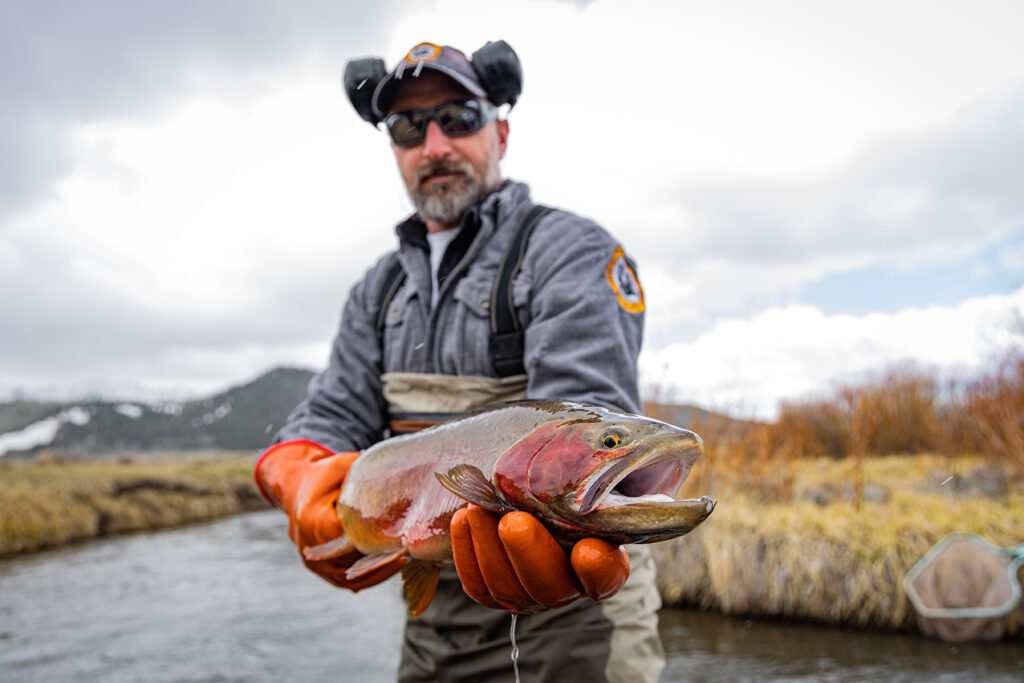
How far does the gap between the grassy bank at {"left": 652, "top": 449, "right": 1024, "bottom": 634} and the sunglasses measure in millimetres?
6255

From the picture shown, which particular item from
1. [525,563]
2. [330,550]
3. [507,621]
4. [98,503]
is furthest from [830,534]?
[98,503]

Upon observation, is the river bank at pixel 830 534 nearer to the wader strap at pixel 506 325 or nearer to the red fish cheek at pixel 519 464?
the wader strap at pixel 506 325

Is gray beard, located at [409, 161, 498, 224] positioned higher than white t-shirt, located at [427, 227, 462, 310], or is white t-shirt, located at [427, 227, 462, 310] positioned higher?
gray beard, located at [409, 161, 498, 224]

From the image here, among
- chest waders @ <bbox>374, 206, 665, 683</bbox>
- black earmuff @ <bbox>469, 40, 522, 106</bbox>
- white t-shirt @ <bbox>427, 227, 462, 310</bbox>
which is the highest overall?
black earmuff @ <bbox>469, 40, 522, 106</bbox>

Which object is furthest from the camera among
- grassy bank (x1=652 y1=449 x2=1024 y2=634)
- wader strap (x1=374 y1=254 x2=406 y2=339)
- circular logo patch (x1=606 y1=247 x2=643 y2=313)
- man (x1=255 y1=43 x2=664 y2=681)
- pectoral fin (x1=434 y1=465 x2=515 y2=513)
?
grassy bank (x1=652 y1=449 x2=1024 y2=634)

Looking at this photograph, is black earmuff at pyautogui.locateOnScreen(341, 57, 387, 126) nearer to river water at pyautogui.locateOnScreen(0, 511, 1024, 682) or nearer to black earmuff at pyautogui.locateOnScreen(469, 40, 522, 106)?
black earmuff at pyautogui.locateOnScreen(469, 40, 522, 106)

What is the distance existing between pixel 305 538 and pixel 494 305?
1042 mm

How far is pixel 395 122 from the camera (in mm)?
2791

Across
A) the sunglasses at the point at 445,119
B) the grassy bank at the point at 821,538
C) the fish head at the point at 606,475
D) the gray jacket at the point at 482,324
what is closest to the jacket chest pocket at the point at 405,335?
the gray jacket at the point at 482,324

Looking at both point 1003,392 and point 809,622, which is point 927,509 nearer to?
point 809,622

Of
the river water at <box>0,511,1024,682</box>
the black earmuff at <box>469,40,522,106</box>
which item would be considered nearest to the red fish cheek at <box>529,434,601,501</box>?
the black earmuff at <box>469,40,522,106</box>

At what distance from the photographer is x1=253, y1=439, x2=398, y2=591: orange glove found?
83.8 inches

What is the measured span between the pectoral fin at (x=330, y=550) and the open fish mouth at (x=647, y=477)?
1073 mm

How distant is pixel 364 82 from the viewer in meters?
2.88
